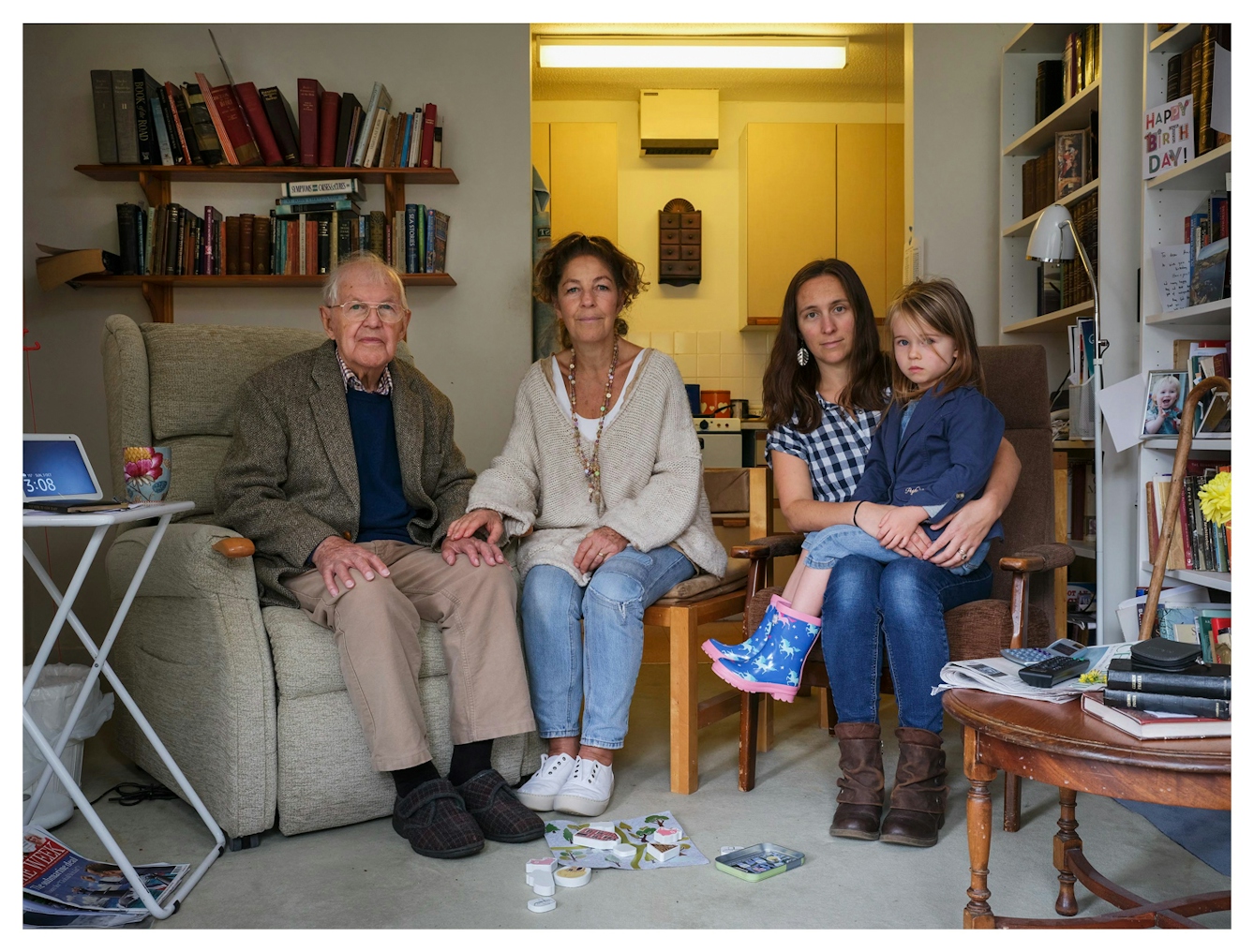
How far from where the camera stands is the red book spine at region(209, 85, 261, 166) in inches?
145

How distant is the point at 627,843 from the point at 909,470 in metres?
0.96

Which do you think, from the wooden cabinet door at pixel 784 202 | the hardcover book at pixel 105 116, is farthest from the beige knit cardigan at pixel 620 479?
the wooden cabinet door at pixel 784 202

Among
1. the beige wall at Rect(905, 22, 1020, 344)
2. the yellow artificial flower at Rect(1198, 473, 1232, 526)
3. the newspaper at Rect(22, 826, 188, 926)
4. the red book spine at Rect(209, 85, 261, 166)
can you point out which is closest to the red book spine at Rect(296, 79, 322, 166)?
the red book spine at Rect(209, 85, 261, 166)

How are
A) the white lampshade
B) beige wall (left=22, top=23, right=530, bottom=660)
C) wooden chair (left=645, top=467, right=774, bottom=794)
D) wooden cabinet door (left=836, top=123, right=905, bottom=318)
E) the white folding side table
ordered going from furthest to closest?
wooden cabinet door (left=836, top=123, right=905, bottom=318) → beige wall (left=22, top=23, right=530, bottom=660) → the white lampshade → wooden chair (left=645, top=467, right=774, bottom=794) → the white folding side table

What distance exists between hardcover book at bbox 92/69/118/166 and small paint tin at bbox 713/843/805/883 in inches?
127

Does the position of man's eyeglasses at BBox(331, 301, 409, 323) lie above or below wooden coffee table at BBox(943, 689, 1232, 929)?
above

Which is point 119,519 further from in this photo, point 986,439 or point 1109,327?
point 1109,327

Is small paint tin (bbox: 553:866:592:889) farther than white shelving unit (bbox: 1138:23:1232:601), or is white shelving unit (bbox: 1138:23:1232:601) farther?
white shelving unit (bbox: 1138:23:1232:601)

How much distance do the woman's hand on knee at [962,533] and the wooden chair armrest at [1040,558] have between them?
7 cm

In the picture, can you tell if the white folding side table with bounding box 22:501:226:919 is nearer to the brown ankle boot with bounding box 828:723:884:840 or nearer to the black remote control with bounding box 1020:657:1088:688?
the brown ankle boot with bounding box 828:723:884:840

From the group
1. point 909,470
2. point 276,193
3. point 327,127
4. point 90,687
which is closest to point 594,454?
point 909,470

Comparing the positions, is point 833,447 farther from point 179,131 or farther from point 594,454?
point 179,131

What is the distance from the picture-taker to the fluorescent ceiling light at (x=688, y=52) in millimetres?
5062
